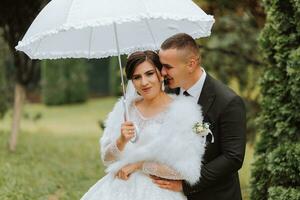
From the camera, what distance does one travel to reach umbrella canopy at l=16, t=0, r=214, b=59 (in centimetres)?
344

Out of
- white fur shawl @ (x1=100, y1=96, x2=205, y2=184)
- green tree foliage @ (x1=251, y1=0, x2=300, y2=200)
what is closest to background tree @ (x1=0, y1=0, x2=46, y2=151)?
green tree foliage @ (x1=251, y1=0, x2=300, y2=200)

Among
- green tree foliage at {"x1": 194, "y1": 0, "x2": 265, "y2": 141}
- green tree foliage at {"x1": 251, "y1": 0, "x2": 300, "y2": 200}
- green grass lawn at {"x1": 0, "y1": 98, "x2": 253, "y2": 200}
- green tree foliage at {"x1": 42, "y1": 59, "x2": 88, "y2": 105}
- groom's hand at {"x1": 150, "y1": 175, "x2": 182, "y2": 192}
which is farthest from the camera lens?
green tree foliage at {"x1": 42, "y1": 59, "x2": 88, "y2": 105}

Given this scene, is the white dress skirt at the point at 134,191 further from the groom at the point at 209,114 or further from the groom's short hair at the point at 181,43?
the groom's short hair at the point at 181,43

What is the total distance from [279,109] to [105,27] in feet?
6.28

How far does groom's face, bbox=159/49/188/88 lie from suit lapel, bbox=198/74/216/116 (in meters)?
0.15

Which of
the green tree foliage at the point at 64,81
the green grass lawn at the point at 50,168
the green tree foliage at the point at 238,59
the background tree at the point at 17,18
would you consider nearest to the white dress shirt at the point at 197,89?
the green grass lawn at the point at 50,168

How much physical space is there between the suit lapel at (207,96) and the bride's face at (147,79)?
30 centimetres

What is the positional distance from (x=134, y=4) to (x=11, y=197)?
329 cm

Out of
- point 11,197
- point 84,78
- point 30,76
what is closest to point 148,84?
point 11,197

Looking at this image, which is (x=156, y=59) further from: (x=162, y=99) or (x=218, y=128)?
(x=218, y=128)

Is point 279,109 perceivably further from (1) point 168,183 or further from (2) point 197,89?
(1) point 168,183

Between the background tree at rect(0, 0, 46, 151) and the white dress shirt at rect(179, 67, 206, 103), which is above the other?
the white dress shirt at rect(179, 67, 206, 103)

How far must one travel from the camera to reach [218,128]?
3572 mm

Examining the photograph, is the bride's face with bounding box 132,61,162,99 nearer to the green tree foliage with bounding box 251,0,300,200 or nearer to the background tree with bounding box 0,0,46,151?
the green tree foliage with bounding box 251,0,300,200
